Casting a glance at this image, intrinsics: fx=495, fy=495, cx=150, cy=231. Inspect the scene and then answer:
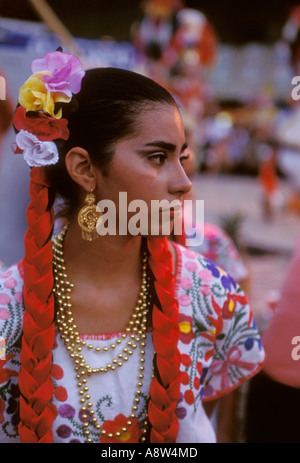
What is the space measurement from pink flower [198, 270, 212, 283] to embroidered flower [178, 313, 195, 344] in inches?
4.5

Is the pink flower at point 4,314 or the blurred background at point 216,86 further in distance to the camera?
the blurred background at point 216,86

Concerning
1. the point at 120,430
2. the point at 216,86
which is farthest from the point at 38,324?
the point at 216,86

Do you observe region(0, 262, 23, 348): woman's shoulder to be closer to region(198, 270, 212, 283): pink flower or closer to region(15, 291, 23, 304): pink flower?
region(15, 291, 23, 304): pink flower

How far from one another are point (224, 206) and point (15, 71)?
8.29 meters

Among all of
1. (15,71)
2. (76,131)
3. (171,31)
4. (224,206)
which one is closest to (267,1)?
(224,206)

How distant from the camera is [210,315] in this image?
1.35 m

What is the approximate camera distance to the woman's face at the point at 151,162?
3.78 ft

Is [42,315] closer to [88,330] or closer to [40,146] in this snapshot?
[88,330]

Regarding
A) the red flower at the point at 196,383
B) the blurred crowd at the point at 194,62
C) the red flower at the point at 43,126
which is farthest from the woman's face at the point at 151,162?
the blurred crowd at the point at 194,62

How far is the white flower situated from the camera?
114 cm

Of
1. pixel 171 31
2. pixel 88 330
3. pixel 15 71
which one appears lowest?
pixel 88 330
